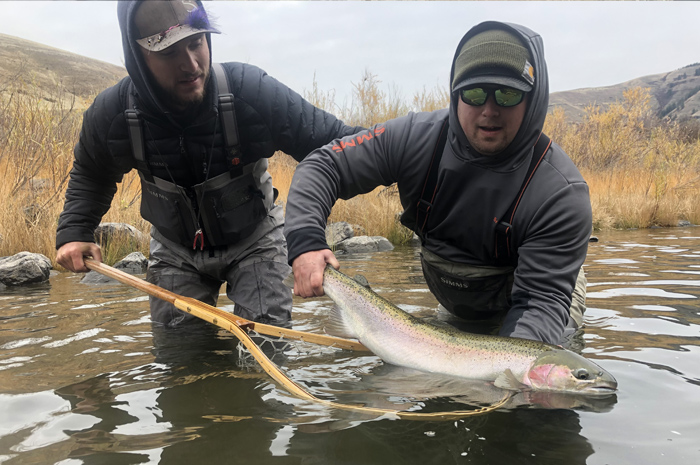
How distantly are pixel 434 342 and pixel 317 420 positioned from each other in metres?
0.74

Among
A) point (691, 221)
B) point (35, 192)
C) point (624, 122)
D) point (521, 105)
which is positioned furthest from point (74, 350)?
point (624, 122)

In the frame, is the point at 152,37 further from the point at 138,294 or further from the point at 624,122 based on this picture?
the point at 624,122

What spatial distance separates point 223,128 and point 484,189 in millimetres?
1773

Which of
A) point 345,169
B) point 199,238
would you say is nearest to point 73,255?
point 199,238

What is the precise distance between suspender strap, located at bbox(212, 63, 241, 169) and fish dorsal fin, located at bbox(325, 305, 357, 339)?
1.36 m

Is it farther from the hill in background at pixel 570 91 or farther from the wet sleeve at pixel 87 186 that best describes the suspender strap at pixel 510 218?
the hill in background at pixel 570 91

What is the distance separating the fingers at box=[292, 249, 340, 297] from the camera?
277 cm

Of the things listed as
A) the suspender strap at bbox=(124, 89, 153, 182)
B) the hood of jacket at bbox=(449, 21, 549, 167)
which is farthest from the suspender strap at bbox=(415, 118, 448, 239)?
the suspender strap at bbox=(124, 89, 153, 182)

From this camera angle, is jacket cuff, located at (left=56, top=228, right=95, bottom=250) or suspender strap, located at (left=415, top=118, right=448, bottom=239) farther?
jacket cuff, located at (left=56, top=228, right=95, bottom=250)

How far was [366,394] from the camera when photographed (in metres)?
2.58

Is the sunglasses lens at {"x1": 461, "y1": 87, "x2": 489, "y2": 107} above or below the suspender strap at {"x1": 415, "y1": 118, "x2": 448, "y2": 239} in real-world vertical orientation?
above

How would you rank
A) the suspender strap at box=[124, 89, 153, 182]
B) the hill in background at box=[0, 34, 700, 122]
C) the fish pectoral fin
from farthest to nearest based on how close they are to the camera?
the hill in background at box=[0, 34, 700, 122] → the suspender strap at box=[124, 89, 153, 182] → the fish pectoral fin

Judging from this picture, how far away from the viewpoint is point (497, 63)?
115 inches

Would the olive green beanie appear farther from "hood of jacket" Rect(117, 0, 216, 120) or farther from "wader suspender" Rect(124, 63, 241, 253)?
"hood of jacket" Rect(117, 0, 216, 120)
